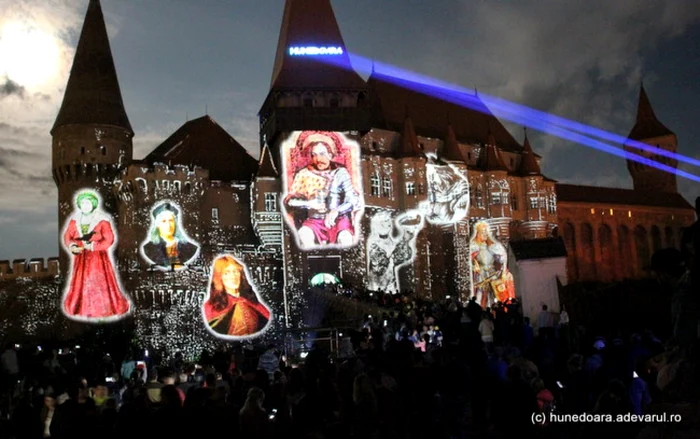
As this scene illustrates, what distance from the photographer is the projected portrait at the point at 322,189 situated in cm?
3850

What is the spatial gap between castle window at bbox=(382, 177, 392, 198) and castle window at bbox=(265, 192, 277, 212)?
6540 mm

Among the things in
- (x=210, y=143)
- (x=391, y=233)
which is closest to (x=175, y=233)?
(x=210, y=143)

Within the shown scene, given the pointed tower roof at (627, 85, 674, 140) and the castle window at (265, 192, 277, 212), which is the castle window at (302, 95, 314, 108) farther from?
the pointed tower roof at (627, 85, 674, 140)

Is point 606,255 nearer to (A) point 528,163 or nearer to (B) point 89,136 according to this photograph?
(A) point 528,163

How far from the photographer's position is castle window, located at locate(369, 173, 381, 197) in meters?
41.6

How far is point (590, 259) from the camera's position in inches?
2195

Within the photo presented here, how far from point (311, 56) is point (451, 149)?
10400mm

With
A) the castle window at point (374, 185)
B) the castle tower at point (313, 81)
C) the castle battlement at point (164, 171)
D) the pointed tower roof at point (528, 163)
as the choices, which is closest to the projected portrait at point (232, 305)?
the castle battlement at point (164, 171)

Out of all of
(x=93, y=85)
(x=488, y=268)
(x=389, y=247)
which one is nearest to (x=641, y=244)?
(x=488, y=268)

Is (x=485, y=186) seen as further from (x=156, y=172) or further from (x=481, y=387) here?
(x=481, y=387)

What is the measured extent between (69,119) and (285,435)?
3363 cm

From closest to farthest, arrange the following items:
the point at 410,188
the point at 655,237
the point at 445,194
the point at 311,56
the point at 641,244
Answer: the point at 311,56, the point at 410,188, the point at 445,194, the point at 641,244, the point at 655,237

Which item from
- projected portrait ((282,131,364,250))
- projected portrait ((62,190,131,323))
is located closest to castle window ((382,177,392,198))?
projected portrait ((282,131,364,250))

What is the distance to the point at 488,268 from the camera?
45719mm
